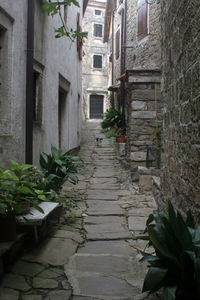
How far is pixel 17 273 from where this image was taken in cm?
265

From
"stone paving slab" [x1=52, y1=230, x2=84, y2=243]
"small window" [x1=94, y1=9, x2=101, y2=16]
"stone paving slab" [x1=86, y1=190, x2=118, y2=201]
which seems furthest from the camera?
"small window" [x1=94, y1=9, x2=101, y2=16]

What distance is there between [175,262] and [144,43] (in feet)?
36.8

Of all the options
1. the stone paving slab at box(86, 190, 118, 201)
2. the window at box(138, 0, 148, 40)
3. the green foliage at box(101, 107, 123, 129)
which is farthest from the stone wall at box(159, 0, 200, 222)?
the green foliage at box(101, 107, 123, 129)

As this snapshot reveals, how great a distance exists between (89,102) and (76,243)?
20.0 metres

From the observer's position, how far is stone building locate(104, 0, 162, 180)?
22.7 ft

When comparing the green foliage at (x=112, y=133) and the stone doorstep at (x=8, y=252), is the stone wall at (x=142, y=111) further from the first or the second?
the green foliage at (x=112, y=133)

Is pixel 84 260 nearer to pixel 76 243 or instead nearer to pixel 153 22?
pixel 76 243

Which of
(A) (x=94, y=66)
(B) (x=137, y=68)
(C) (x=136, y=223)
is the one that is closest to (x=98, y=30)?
(A) (x=94, y=66)

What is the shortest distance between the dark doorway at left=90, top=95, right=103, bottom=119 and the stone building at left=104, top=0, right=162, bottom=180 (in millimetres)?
4363

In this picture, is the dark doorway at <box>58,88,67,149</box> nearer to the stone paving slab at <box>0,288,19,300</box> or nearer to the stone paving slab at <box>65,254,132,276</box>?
the stone paving slab at <box>65,254,132,276</box>

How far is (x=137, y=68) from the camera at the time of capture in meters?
12.2

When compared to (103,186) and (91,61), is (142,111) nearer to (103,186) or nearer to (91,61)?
(103,186)

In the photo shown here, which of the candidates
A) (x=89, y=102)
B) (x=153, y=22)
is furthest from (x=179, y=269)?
(x=89, y=102)

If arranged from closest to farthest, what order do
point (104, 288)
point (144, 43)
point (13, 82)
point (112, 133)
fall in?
point (104, 288) < point (13, 82) < point (144, 43) < point (112, 133)
